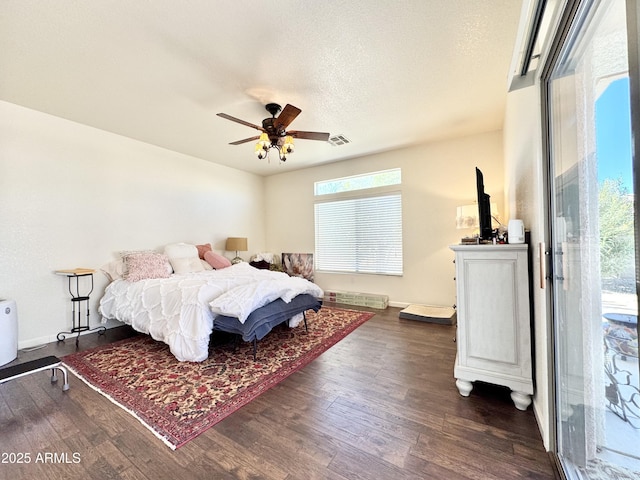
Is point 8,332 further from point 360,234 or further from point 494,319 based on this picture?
point 360,234

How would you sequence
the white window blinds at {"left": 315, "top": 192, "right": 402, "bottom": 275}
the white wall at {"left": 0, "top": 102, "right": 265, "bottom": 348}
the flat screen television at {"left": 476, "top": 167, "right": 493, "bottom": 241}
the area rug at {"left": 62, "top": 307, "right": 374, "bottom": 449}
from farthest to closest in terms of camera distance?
the white window blinds at {"left": 315, "top": 192, "right": 402, "bottom": 275} → the white wall at {"left": 0, "top": 102, "right": 265, "bottom": 348} → the flat screen television at {"left": 476, "top": 167, "right": 493, "bottom": 241} → the area rug at {"left": 62, "top": 307, "right": 374, "bottom": 449}

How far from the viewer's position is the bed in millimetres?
2525

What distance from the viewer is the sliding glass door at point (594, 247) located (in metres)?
0.79

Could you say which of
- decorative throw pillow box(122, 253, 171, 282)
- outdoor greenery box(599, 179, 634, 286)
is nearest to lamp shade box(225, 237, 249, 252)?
decorative throw pillow box(122, 253, 171, 282)

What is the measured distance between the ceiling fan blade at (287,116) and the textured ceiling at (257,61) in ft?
1.01

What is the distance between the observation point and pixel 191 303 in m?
2.59

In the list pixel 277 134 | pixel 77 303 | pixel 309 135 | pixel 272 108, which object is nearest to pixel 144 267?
pixel 77 303

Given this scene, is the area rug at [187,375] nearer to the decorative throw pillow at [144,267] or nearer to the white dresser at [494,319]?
the decorative throw pillow at [144,267]

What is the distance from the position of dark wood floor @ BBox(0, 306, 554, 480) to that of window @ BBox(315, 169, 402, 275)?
270 centimetres

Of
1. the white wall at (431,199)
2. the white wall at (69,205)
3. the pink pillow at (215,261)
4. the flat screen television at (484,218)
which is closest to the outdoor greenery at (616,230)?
the flat screen television at (484,218)

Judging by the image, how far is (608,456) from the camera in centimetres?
96

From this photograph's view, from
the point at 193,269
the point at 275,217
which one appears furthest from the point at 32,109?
the point at 275,217

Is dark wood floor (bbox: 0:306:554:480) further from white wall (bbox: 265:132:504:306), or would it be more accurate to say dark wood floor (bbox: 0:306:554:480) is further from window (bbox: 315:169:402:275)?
window (bbox: 315:169:402:275)

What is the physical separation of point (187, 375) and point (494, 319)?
2.60 m
